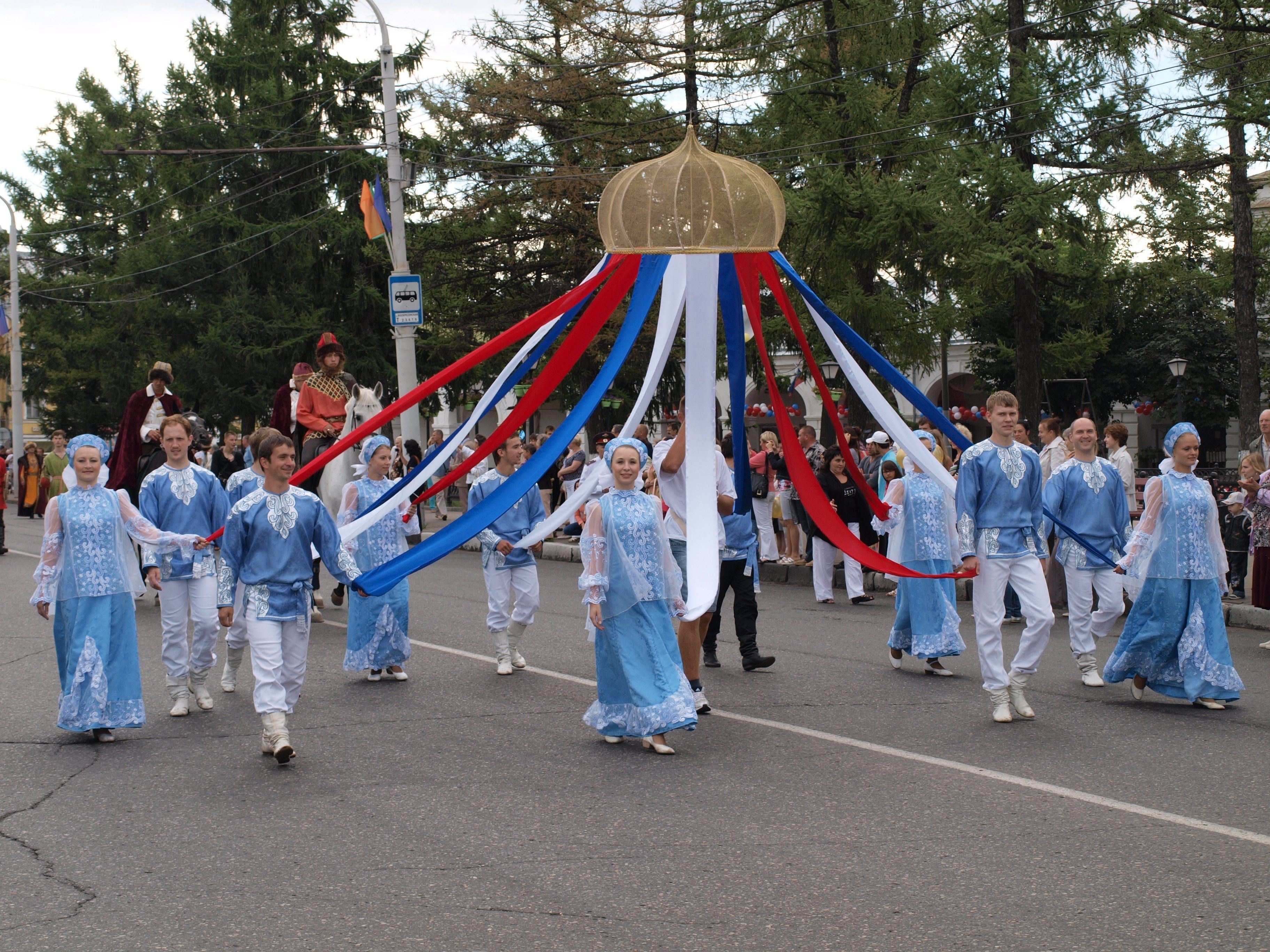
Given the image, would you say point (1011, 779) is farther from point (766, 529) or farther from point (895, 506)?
point (766, 529)

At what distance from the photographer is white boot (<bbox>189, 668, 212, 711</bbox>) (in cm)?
779

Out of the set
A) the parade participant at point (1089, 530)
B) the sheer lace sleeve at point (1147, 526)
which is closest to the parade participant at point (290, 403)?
the parade participant at point (1089, 530)

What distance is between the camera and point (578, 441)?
2122cm

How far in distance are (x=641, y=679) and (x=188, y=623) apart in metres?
3.09

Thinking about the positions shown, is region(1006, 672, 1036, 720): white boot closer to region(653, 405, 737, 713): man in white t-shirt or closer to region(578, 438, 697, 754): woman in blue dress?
region(653, 405, 737, 713): man in white t-shirt

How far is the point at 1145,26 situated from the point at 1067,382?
2412cm

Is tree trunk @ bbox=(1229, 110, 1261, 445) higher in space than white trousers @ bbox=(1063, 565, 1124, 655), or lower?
higher

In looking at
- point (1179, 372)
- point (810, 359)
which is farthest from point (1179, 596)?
point (1179, 372)

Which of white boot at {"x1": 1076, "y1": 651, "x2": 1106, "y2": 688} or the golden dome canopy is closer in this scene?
the golden dome canopy

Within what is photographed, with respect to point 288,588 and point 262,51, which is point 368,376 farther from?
point 288,588

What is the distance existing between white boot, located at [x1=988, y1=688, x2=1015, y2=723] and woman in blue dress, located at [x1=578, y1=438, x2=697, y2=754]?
6.09 feet

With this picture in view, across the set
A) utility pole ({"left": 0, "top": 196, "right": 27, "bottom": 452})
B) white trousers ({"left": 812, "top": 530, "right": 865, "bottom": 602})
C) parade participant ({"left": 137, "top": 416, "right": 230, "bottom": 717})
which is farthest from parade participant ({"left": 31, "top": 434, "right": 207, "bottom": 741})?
utility pole ({"left": 0, "top": 196, "right": 27, "bottom": 452})

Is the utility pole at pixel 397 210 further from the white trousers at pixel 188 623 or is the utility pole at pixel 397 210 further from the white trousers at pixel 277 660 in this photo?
the white trousers at pixel 277 660

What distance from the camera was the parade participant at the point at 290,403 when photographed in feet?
39.5
